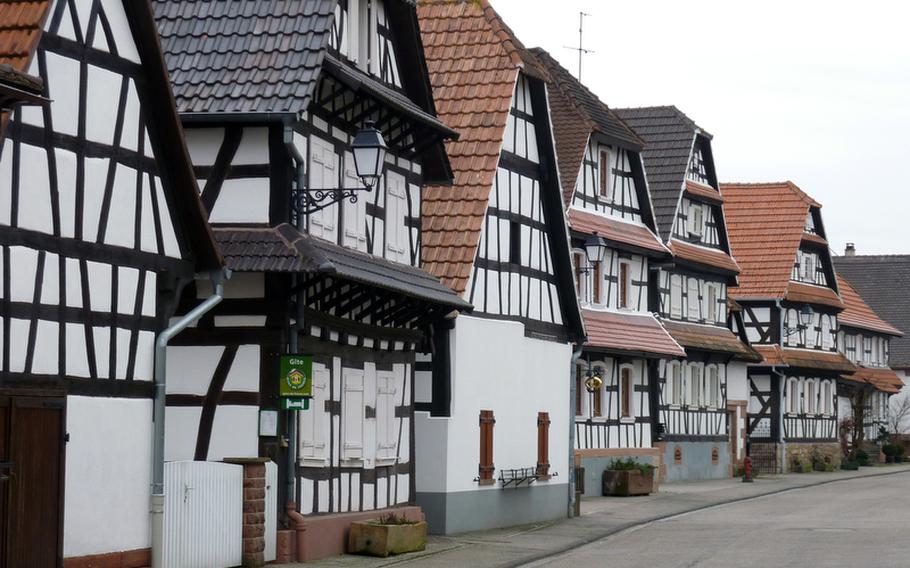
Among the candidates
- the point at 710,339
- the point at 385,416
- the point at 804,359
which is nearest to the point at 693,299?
the point at 710,339

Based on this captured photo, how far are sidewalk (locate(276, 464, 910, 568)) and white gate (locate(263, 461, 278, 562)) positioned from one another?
0.32m

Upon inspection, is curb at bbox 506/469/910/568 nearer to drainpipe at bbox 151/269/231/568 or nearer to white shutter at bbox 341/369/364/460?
white shutter at bbox 341/369/364/460

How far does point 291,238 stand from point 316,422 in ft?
Result: 9.87

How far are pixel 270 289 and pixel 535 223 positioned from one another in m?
11.9

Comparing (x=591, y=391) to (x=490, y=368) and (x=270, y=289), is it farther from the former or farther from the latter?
(x=270, y=289)

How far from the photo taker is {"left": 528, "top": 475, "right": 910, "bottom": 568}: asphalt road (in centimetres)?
2356

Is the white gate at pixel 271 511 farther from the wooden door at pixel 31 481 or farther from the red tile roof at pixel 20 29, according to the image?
the red tile roof at pixel 20 29

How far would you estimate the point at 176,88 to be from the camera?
2225cm

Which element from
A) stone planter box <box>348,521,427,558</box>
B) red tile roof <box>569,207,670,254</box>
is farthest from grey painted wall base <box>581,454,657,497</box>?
stone planter box <box>348,521,427,558</box>

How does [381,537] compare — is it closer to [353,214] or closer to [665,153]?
[353,214]

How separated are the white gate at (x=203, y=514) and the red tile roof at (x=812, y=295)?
43336 mm

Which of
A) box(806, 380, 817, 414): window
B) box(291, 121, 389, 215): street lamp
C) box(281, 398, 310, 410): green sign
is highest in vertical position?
box(291, 121, 389, 215): street lamp

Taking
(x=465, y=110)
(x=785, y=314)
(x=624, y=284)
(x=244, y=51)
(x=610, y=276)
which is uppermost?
(x=465, y=110)

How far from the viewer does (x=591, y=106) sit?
44906 millimetres
